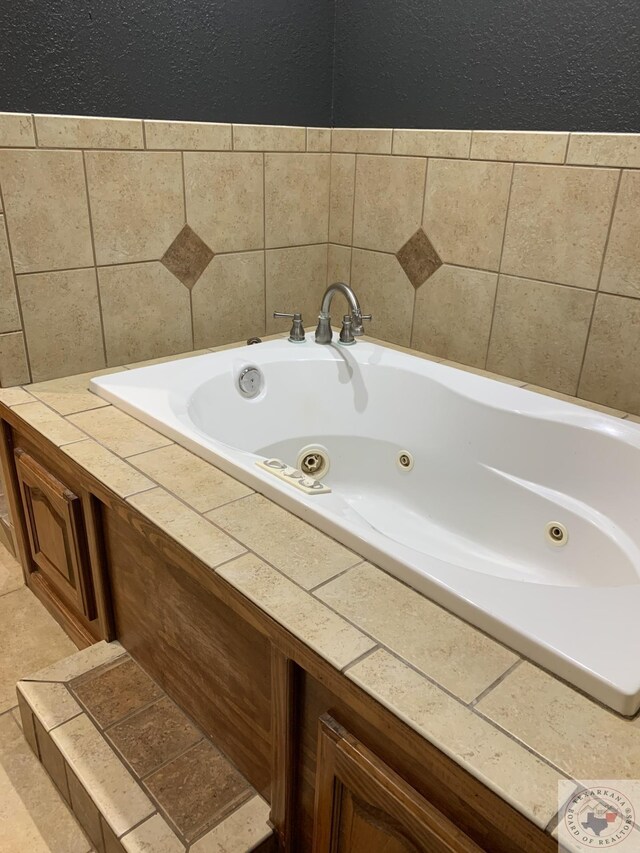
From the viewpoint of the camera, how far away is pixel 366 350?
6.71ft

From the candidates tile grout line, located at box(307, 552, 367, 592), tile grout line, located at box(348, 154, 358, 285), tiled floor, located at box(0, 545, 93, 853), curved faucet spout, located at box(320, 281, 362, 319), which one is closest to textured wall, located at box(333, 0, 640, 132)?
tile grout line, located at box(348, 154, 358, 285)

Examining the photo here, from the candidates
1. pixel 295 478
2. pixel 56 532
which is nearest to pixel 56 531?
pixel 56 532

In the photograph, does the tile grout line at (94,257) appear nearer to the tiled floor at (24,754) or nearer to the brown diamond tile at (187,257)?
the brown diamond tile at (187,257)

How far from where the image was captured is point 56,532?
5.25 feet

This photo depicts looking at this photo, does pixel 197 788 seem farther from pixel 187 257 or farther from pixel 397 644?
pixel 187 257

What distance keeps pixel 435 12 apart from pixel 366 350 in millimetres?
952

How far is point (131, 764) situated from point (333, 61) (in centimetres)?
206

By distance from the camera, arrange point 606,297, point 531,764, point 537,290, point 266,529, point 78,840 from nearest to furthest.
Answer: point 531,764 → point 266,529 → point 78,840 → point 606,297 → point 537,290

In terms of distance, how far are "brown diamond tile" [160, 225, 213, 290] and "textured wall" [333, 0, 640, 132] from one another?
2.12 ft

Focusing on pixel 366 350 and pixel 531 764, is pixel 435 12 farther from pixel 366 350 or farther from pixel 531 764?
pixel 531 764

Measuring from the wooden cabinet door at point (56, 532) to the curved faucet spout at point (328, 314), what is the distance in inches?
35.5

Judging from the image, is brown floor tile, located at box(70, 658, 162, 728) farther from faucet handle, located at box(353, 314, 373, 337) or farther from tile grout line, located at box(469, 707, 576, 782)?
faucet handle, located at box(353, 314, 373, 337)

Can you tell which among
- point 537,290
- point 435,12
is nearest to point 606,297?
point 537,290

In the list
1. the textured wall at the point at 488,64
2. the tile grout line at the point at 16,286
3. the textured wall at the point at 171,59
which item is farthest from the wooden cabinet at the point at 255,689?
the textured wall at the point at 488,64
